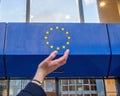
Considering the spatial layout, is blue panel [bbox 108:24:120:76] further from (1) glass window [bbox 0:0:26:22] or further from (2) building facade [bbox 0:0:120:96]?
(1) glass window [bbox 0:0:26:22]

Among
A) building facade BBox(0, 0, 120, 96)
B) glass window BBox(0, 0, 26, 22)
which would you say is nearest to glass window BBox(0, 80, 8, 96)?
building facade BBox(0, 0, 120, 96)

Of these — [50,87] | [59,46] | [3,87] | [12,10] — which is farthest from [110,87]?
[12,10]

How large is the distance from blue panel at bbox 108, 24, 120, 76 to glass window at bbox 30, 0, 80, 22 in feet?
4.14

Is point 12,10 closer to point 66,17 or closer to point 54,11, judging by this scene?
point 54,11

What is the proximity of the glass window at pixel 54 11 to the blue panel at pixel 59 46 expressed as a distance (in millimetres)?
1001

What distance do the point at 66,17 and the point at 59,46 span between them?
1.46 metres

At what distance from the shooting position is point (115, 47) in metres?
5.06

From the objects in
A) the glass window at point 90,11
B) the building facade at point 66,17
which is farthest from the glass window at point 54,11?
the glass window at point 90,11

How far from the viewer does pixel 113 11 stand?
656 centimetres

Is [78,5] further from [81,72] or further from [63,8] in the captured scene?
[81,72]

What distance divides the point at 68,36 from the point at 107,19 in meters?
1.67

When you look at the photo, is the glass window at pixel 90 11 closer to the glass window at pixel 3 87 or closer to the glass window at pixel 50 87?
the glass window at pixel 50 87

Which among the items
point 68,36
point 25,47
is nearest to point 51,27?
point 68,36

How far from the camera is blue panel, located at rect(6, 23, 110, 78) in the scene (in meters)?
4.94
